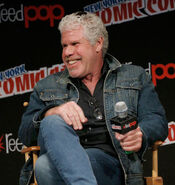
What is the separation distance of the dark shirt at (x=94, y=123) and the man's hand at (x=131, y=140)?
382mm

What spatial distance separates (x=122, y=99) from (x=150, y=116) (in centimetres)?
20

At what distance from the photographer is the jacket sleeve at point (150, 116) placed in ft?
6.85

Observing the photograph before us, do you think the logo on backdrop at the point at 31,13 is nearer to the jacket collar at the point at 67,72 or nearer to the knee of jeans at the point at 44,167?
the jacket collar at the point at 67,72

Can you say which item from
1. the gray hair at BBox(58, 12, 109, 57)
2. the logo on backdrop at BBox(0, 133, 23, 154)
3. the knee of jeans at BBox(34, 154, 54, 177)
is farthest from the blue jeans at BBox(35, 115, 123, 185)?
the logo on backdrop at BBox(0, 133, 23, 154)

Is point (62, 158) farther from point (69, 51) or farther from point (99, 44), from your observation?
point (99, 44)

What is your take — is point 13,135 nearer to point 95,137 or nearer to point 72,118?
point 95,137

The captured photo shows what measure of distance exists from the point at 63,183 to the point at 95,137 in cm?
50

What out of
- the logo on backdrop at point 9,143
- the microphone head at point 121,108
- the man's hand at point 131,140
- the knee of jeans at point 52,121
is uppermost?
the microphone head at point 121,108

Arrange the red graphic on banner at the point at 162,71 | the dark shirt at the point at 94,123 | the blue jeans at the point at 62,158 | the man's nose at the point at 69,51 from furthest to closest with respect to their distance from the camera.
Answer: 1. the red graphic on banner at the point at 162,71
2. the man's nose at the point at 69,51
3. the dark shirt at the point at 94,123
4. the blue jeans at the point at 62,158

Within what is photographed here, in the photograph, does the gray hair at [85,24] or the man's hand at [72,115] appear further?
the gray hair at [85,24]

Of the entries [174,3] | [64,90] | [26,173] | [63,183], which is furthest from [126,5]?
[63,183]

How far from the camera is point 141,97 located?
7.50 ft

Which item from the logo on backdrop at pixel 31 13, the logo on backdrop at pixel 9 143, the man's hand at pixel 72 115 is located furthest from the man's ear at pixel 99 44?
the logo on backdrop at pixel 9 143

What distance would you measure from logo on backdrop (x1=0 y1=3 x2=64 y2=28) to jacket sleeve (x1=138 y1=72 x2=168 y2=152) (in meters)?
1.45
